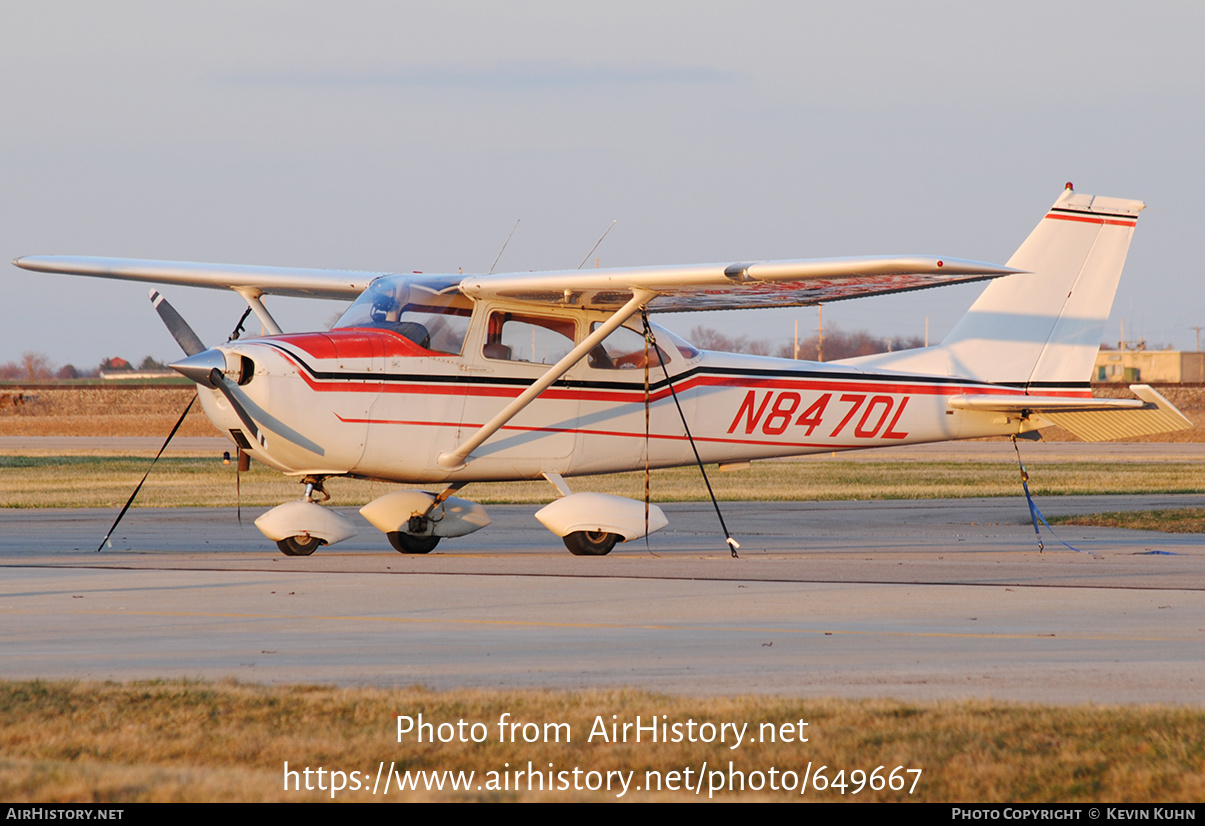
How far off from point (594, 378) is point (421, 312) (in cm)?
186

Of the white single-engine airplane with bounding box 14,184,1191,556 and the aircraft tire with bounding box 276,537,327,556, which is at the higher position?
the white single-engine airplane with bounding box 14,184,1191,556

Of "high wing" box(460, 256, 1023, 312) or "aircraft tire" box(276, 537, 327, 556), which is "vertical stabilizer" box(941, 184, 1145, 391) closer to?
"high wing" box(460, 256, 1023, 312)

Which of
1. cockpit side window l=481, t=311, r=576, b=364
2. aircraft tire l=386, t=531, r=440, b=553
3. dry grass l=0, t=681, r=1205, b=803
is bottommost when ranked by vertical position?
dry grass l=0, t=681, r=1205, b=803

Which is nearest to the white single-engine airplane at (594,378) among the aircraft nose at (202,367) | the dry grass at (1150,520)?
the aircraft nose at (202,367)

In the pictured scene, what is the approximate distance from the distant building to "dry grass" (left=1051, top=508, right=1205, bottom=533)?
87922mm

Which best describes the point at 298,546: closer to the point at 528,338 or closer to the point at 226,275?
the point at 528,338

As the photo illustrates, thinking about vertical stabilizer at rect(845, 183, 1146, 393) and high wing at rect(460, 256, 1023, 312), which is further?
vertical stabilizer at rect(845, 183, 1146, 393)

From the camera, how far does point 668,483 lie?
25.9 metres

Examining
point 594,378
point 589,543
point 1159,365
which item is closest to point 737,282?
point 594,378

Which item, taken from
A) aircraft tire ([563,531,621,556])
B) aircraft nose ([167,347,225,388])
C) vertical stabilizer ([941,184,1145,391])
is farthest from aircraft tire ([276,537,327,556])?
vertical stabilizer ([941,184,1145,391])

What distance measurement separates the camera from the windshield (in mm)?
11844

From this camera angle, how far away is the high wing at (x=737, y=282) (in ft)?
32.0

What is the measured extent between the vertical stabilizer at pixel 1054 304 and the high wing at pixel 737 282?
287 centimetres
